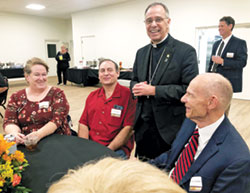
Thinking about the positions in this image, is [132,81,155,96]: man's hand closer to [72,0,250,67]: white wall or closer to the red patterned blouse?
the red patterned blouse

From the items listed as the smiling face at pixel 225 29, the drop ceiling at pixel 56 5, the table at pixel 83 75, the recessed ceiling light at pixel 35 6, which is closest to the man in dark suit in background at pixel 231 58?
the smiling face at pixel 225 29

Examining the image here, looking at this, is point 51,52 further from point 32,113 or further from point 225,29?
point 32,113

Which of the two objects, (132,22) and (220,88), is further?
(132,22)

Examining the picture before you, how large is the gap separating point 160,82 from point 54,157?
1.01 m

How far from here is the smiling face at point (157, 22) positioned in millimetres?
1656

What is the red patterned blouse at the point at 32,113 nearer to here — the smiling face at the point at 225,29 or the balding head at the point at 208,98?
the balding head at the point at 208,98

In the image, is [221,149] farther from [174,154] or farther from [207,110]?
[174,154]

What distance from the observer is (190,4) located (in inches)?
259

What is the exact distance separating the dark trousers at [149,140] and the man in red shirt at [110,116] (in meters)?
0.13

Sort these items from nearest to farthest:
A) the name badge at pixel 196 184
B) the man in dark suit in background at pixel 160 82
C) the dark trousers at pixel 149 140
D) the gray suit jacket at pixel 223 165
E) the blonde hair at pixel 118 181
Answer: the blonde hair at pixel 118 181, the gray suit jacket at pixel 223 165, the name badge at pixel 196 184, the man in dark suit in background at pixel 160 82, the dark trousers at pixel 149 140

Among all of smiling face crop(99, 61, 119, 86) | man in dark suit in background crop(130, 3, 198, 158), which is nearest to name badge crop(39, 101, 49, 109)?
smiling face crop(99, 61, 119, 86)

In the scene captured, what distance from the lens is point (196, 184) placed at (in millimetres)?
1052

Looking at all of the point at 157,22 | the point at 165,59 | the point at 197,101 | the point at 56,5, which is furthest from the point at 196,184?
the point at 56,5

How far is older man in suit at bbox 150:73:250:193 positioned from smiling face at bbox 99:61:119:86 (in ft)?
3.06
